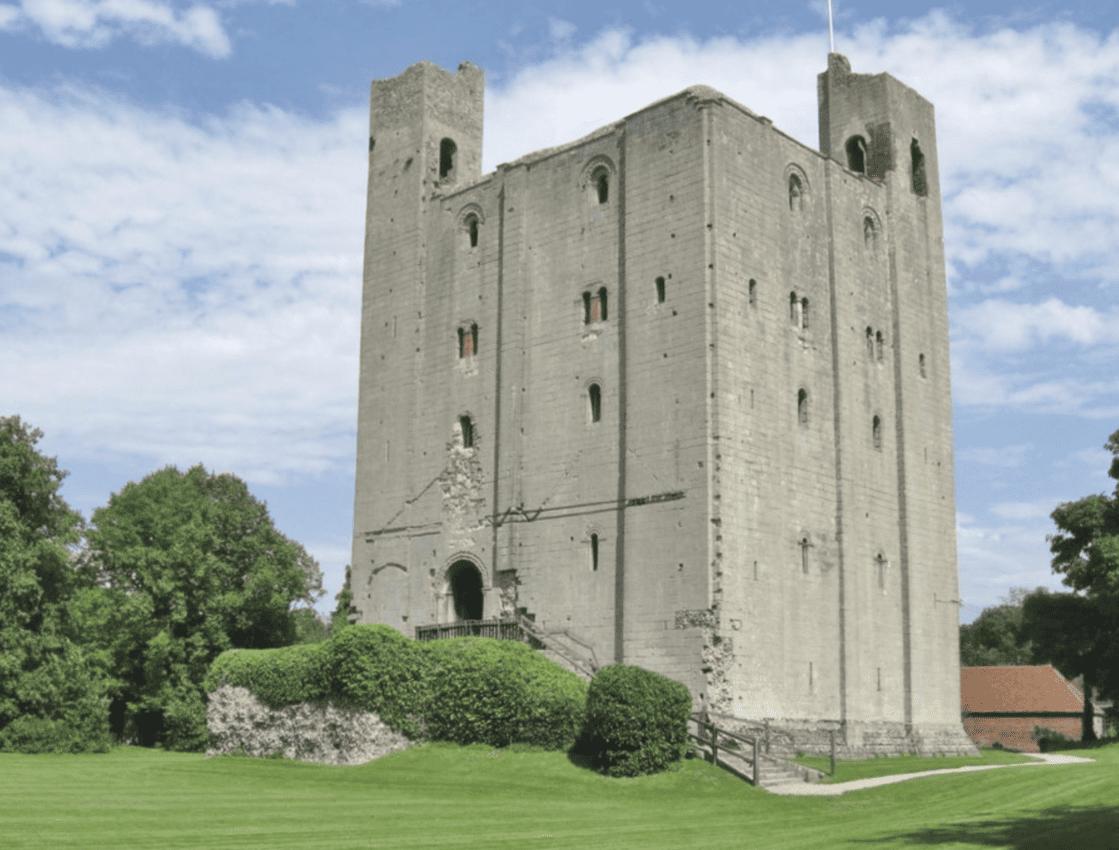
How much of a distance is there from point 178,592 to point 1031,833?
33.1 m

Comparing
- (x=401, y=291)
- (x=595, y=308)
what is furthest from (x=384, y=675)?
(x=401, y=291)

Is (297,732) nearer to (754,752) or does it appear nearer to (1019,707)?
(754,752)

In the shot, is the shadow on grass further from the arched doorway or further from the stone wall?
the arched doorway

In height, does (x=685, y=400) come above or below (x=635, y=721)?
above

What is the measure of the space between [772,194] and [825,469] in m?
7.73

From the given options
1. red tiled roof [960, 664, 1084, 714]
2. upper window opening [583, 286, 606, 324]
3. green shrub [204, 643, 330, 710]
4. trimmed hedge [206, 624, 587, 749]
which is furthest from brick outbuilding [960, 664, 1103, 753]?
green shrub [204, 643, 330, 710]

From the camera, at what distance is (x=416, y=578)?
36531 mm

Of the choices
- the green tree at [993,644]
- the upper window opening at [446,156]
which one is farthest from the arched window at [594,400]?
the green tree at [993,644]

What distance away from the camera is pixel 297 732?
97.5 feet

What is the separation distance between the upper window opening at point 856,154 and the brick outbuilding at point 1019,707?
976 inches

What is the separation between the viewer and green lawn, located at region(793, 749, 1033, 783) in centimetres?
2745

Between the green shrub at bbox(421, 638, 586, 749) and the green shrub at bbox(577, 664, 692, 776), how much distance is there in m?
1.38

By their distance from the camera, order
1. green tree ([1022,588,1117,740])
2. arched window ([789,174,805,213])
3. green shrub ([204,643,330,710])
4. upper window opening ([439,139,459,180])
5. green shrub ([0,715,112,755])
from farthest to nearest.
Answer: green tree ([1022,588,1117,740]) → upper window opening ([439,139,459,180]) → arched window ([789,174,805,213]) → green shrub ([0,715,112,755]) → green shrub ([204,643,330,710])

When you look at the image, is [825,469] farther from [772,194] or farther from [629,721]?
[629,721]
